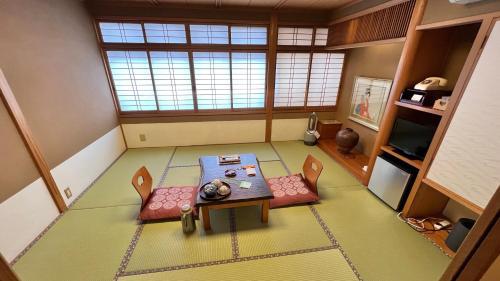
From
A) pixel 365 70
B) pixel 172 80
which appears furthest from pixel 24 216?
pixel 365 70

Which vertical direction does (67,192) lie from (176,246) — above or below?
above

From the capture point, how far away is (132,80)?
385 centimetres

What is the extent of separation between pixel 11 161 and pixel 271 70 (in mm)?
3964

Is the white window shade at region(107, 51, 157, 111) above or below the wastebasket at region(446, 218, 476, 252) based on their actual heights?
above

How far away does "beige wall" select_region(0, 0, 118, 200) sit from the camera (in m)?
1.96

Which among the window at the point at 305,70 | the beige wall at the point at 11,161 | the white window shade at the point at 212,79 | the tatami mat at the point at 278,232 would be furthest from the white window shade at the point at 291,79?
the beige wall at the point at 11,161

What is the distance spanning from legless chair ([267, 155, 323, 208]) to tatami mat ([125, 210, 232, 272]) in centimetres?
80

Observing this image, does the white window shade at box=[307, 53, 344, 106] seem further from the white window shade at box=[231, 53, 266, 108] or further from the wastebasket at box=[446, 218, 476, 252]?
the wastebasket at box=[446, 218, 476, 252]

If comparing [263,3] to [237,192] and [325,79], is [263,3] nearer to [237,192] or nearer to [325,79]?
[325,79]

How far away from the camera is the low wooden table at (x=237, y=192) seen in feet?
6.76

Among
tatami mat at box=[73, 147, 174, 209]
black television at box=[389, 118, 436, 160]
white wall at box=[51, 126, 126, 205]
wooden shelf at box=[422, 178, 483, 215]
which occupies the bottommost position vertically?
tatami mat at box=[73, 147, 174, 209]

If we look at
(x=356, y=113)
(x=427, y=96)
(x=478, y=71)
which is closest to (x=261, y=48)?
(x=356, y=113)

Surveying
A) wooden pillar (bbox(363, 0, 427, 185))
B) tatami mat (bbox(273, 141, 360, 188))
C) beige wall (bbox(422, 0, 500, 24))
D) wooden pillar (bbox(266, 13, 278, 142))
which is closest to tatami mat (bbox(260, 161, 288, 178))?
tatami mat (bbox(273, 141, 360, 188))

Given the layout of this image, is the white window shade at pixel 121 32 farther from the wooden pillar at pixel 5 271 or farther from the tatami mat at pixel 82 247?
the wooden pillar at pixel 5 271
